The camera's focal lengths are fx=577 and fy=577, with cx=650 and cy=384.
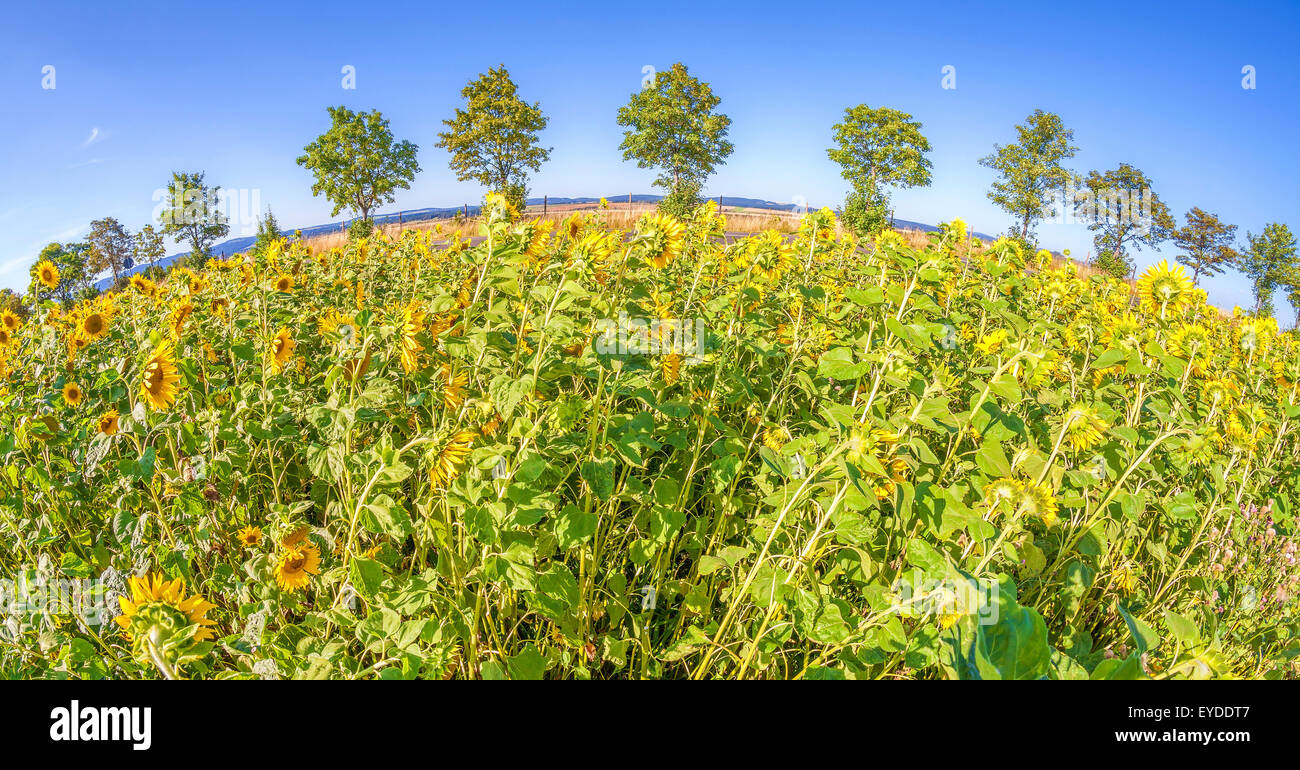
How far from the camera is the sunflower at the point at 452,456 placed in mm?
1248

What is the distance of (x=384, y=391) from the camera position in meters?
1.34

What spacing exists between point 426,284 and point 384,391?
5.48ft

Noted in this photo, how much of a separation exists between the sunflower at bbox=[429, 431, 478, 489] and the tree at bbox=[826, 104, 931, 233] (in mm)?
31972

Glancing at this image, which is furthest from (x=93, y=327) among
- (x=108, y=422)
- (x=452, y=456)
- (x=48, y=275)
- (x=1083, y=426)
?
(x=1083, y=426)

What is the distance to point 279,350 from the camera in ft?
6.92

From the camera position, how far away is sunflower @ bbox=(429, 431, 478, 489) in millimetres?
1248

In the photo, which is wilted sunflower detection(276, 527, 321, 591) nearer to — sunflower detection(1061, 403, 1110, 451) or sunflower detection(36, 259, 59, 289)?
sunflower detection(1061, 403, 1110, 451)

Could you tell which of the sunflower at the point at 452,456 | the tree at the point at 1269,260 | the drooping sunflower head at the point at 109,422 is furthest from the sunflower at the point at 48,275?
the tree at the point at 1269,260

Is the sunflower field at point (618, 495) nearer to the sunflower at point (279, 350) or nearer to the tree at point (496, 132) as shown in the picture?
the sunflower at point (279, 350)

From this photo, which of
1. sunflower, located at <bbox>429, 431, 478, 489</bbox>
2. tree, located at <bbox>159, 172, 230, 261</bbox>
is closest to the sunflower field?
sunflower, located at <bbox>429, 431, 478, 489</bbox>

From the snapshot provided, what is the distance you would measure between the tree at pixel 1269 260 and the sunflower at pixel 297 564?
36804 mm

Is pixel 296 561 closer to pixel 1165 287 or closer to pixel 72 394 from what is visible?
pixel 72 394
